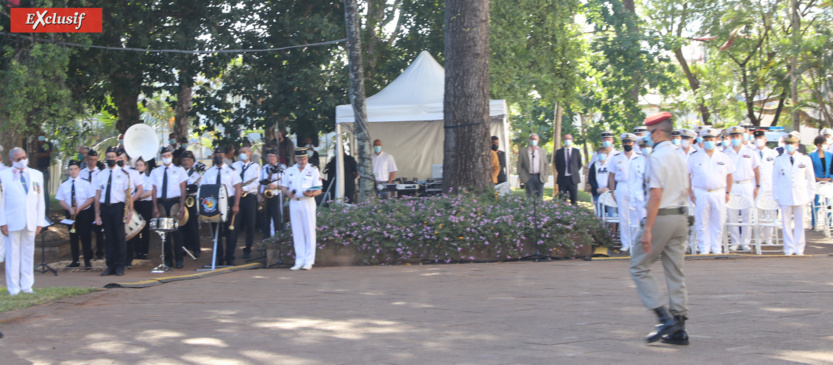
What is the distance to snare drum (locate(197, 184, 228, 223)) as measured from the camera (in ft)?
42.8

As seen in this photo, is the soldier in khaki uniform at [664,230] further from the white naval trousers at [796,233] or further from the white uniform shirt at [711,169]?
the white naval trousers at [796,233]

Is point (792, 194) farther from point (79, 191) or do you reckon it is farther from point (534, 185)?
point (79, 191)

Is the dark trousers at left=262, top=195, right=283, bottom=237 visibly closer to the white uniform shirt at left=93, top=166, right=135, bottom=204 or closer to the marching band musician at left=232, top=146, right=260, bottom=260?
the marching band musician at left=232, top=146, right=260, bottom=260

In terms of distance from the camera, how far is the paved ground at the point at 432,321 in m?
6.16

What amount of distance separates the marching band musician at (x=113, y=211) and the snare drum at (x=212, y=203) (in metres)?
1.28

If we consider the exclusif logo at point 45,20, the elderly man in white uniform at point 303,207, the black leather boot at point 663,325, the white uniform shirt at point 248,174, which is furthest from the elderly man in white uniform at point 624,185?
the exclusif logo at point 45,20

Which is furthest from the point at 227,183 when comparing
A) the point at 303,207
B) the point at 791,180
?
the point at 791,180

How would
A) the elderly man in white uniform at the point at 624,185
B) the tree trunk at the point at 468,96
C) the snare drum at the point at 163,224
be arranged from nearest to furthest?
the snare drum at the point at 163,224 → the elderly man in white uniform at the point at 624,185 → the tree trunk at the point at 468,96

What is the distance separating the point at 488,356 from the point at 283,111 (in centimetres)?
1379

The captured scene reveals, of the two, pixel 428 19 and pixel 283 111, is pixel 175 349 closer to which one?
pixel 283 111

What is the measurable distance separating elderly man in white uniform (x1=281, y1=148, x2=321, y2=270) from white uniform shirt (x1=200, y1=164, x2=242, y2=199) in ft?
4.26

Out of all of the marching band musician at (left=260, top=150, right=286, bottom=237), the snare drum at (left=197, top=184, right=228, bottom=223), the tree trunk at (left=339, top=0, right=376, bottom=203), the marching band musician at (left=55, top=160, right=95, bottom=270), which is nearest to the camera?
the snare drum at (left=197, top=184, right=228, bottom=223)

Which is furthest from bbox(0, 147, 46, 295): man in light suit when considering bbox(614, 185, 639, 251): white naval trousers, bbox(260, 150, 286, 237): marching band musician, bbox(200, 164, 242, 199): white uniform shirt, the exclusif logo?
bbox(614, 185, 639, 251): white naval trousers

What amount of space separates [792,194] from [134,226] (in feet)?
37.3
